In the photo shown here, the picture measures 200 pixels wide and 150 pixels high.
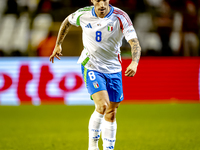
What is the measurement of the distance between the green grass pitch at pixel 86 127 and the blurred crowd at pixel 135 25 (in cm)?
294

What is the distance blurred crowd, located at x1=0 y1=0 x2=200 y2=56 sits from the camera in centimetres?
1184

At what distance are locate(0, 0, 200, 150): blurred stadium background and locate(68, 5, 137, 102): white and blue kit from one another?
127cm

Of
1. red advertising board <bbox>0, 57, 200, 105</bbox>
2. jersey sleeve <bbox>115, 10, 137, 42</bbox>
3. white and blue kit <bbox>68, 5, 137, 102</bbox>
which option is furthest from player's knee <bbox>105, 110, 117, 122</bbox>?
red advertising board <bbox>0, 57, 200, 105</bbox>

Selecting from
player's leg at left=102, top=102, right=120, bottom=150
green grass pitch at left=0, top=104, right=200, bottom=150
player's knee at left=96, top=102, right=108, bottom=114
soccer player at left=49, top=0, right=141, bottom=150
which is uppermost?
soccer player at left=49, top=0, right=141, bottom=150

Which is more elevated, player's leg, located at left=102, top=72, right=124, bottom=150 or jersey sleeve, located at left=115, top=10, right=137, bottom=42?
jersey sleeve, located at left=115, top=10, right=137, bottom=42

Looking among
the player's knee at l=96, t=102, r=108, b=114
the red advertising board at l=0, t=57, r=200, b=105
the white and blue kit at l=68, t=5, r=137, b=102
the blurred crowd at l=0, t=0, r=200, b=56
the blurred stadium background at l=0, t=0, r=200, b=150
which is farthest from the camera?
the blurred crowd at l=0, t=0, r=200, b=56

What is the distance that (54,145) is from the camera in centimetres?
512

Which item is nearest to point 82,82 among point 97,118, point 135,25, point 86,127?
point 86,127

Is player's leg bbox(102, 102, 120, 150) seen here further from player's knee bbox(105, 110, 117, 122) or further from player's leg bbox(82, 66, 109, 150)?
player's leg bbox(82, 66, 109, 150)

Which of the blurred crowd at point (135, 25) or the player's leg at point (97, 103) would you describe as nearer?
the player's leg at point (97, 103)

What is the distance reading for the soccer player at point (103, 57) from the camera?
4.07m

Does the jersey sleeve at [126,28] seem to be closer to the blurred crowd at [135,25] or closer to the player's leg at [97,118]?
the player's leg at [97,118]

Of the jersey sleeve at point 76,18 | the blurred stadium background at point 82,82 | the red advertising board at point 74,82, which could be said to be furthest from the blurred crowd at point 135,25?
the jersey sleeve at point 76,18

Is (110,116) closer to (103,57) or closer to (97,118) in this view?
(97,118)
